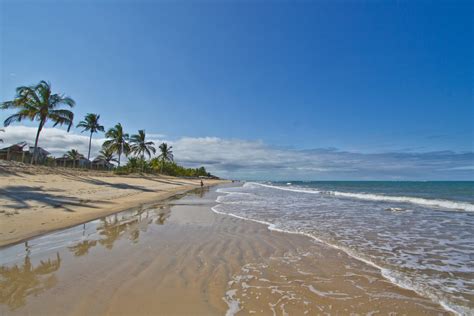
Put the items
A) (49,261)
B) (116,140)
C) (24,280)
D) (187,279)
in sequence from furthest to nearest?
(116,140) → (49,261) → (187,279) → (24,280)

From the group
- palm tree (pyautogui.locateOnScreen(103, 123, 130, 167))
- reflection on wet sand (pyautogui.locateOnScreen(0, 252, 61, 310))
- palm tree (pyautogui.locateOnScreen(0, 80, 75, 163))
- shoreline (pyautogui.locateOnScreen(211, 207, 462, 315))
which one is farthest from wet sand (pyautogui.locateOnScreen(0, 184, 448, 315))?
palm tree (pyautogui.locateOnScreen(103, 123, 130, 167))

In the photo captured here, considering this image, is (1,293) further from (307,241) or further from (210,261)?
(307,241)

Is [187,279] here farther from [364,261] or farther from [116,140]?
[116,140]

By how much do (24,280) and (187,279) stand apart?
8.68ft

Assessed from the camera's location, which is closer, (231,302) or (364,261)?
(231,302)

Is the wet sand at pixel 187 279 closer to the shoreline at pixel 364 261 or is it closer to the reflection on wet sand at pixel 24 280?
the reflection on wet sand at pixel 24 280

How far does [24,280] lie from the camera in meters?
3.99

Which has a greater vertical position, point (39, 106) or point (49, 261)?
point (39, 106)

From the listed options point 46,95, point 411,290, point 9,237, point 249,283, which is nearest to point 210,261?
point 249,283

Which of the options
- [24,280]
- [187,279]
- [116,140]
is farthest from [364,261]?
[116,140]

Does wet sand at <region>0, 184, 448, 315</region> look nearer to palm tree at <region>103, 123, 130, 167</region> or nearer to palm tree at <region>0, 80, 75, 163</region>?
A: palm tree at <region>0, 80, 75, 163</region>

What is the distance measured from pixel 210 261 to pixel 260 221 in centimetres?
568

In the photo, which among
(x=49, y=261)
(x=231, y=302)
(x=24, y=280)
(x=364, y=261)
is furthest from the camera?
(x=364, y=261)

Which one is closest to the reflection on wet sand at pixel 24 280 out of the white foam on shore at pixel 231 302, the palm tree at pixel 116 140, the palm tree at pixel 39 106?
the white foam on shore at pixel 231 302
